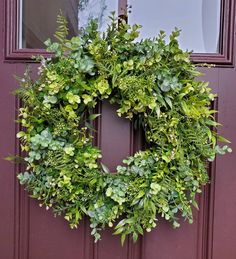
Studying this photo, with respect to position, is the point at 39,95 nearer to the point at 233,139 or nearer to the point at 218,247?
the point at 233,139

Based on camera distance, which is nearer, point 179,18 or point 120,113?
point 120,113

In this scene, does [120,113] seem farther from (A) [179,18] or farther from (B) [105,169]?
(A) [179,18]

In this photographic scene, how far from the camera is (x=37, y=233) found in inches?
40.3

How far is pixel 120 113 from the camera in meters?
0.91

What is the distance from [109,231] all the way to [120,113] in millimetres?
371

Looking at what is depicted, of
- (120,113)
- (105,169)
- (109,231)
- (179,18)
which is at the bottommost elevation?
(109,231)

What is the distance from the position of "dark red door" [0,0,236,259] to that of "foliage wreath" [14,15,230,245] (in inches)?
5.5

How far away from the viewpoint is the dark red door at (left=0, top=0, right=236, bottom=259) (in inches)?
39.8

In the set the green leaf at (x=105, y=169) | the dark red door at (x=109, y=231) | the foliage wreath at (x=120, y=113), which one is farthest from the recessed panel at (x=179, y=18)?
the green leaf at (x=105, y=169)

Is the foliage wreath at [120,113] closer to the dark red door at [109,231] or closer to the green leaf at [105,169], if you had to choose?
the green leaf at [105,169]

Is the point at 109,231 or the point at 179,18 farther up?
the point at 179,18

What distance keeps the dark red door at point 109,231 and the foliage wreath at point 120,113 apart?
0.14 metres

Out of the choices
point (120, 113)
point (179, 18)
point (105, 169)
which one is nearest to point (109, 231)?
point (105, 169)

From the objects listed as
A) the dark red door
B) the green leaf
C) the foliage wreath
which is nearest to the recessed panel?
the dark red door
